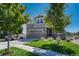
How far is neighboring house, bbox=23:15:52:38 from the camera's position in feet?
22.5

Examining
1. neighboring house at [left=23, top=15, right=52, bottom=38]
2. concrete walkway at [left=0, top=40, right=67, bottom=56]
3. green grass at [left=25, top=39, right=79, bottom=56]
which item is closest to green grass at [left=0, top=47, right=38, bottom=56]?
concrete walkway at [left=0, top=40, right=67, bottom=56]

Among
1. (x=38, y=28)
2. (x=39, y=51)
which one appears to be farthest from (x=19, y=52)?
(x=38, y=28)

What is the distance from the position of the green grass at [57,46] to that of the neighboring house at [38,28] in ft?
0.58

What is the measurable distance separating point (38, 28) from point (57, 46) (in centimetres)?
64

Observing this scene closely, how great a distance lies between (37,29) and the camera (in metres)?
6.89

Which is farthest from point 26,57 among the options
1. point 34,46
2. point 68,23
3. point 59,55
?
point 68,23

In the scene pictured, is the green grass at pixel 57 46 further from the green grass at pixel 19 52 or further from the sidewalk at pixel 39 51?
the green grass at pixel 19 52

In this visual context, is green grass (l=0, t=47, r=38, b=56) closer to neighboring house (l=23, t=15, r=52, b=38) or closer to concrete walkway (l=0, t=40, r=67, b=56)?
concrete walkway (l=0, t=40, r=67, b=56)

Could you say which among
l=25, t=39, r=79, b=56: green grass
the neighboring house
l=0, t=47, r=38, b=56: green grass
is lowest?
l=0, t=47, r=38, b=56: green grass

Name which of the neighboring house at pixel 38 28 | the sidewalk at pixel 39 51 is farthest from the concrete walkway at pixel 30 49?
the neighboring house at pixel 38 28

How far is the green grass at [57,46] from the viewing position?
6.81 metres

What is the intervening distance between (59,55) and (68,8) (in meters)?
1.16

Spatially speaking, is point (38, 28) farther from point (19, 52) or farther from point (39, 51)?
point (19, 52)

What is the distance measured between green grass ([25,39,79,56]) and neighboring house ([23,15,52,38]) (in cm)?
18
